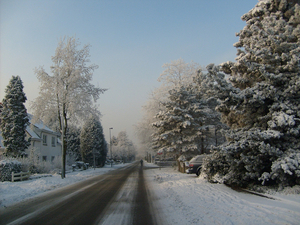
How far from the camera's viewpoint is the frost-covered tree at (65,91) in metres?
20.4

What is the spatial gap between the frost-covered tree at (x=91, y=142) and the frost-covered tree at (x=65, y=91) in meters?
21.2

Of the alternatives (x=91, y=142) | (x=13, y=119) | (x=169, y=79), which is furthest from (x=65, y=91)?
(x=91, y=142)

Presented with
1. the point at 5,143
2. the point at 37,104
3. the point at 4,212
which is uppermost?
the point at 37,104

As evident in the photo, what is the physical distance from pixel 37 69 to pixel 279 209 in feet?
69.9

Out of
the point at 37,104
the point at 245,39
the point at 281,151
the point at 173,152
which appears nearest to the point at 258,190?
the point at 281,151

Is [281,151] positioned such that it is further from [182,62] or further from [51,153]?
[51,153]

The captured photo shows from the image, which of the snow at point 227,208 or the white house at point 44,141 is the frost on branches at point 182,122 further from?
the white house at point 44,141

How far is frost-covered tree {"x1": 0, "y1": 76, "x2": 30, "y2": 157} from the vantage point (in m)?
22.4

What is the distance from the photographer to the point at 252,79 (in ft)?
35.8

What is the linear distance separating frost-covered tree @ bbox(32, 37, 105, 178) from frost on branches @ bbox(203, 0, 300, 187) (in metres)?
14.4

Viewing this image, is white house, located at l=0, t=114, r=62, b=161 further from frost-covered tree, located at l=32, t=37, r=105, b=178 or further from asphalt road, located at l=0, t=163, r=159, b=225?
asphalt road, located at l=0, t=163, r=159, b=225

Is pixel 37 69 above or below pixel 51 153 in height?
above

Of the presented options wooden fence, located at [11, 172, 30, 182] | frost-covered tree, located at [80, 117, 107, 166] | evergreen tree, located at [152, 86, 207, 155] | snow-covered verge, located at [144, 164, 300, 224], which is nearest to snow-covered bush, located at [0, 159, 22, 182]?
wooden fence, located at [11, 172, 30, 182]

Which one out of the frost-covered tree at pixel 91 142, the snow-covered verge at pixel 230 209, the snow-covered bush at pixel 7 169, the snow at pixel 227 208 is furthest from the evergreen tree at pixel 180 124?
the frost-covered tree at pixel 91 142
